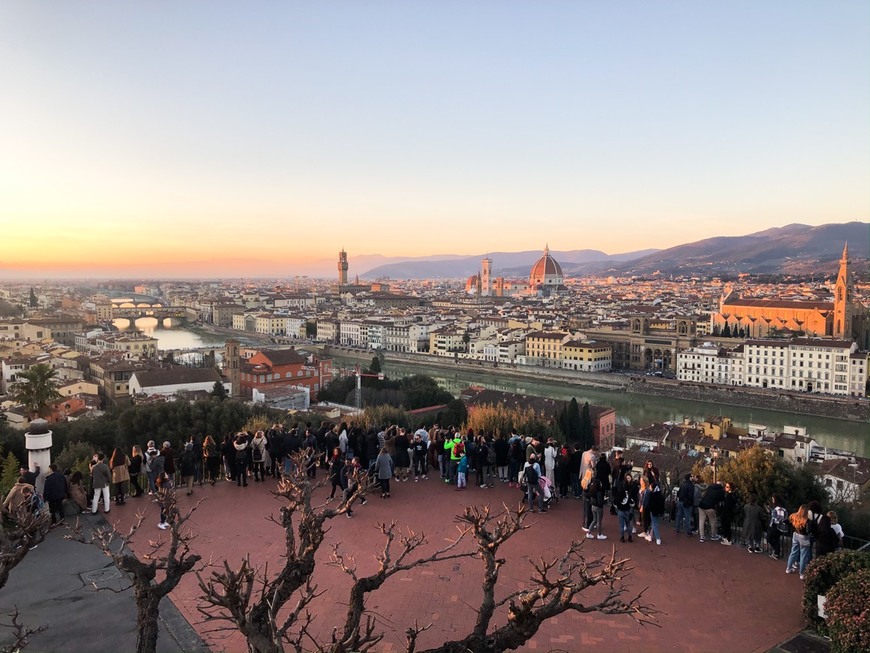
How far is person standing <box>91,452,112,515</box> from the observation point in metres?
4.70

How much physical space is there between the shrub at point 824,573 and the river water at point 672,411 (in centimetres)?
1760

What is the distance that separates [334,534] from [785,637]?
2.60 metres

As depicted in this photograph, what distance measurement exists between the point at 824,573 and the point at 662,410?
22.3 metres

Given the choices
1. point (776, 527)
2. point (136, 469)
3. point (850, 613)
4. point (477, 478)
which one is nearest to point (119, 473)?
point (136, 469)

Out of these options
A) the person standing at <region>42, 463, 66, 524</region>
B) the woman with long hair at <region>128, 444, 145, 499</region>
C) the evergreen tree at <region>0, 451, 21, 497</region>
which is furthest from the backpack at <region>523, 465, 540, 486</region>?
the evergreen tree at <region>0, 451, 21, 497</region>

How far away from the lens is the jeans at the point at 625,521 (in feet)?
14.1

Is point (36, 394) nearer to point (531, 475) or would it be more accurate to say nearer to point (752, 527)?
point (531, 475)

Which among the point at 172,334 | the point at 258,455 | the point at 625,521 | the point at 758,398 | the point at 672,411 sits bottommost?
the point at 672,411

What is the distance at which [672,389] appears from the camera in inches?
1085

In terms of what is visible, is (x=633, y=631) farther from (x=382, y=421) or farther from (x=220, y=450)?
(x=382, y=421)

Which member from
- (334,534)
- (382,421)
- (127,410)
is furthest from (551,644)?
(127,410)

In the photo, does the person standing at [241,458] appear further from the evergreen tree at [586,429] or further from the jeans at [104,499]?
the evergreen tree at [586,429]

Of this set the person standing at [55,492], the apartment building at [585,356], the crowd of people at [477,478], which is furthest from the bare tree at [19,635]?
the apartment building at [585,356]

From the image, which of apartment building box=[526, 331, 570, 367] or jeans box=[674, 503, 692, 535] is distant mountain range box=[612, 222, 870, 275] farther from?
jeans box=[674, 503, 692, 535]
